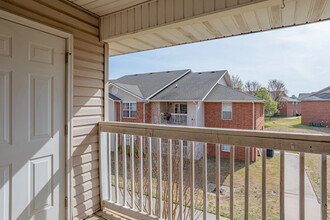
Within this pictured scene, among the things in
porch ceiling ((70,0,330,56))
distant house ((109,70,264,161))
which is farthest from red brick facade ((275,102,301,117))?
distant house ((109,70,264,161))

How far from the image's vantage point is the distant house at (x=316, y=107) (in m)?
2.37

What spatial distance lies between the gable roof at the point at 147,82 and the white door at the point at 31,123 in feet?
24.2

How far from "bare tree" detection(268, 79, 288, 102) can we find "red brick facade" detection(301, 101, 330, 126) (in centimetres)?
83

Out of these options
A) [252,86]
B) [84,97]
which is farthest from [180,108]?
[84,97]

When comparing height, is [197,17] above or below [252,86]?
above

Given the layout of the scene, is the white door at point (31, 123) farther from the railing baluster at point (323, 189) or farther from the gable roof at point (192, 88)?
the gable roof at point (192, 88)

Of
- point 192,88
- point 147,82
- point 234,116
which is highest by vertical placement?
point 147,82

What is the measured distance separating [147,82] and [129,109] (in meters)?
1.97

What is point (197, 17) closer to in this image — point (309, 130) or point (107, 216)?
point (309, 130)

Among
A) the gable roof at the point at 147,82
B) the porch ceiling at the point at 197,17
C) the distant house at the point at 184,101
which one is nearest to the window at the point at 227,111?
the distant house at the point at 184,101

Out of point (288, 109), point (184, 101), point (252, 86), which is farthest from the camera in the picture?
point (184, 101)

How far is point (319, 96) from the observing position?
8.11ft

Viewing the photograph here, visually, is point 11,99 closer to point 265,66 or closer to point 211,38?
point 211,38

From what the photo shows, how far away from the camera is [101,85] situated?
2.29m
